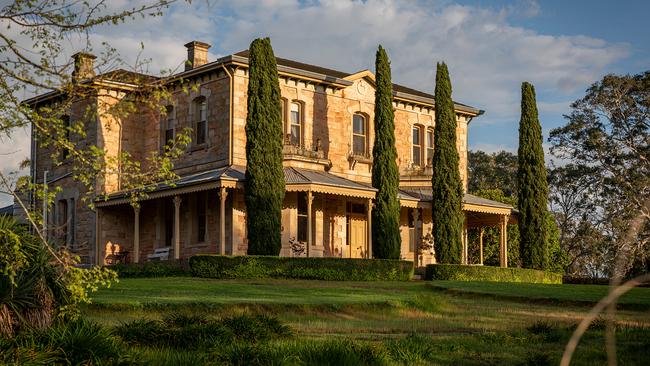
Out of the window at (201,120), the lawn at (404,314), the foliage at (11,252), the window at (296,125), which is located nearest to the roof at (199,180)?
the window at (201,120)

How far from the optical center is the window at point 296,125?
3562 cm

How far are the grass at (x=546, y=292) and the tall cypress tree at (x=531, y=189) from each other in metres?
9.50

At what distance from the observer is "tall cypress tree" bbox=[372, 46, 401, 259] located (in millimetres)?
32812

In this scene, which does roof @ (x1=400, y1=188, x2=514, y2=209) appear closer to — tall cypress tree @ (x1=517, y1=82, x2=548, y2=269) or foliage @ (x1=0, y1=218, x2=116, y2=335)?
tall cypress tree @ (x1=517, y1=82, x2=548, y2=269)

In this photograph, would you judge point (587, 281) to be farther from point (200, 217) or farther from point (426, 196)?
point (200, 217)

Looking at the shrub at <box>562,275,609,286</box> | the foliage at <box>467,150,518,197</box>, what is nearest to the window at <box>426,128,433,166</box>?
the shrub at <box>562,275,609,286</box>

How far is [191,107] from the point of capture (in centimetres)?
3534

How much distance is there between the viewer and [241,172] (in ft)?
106

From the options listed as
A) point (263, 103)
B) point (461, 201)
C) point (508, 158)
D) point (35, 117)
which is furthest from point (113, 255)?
point (508, 158)

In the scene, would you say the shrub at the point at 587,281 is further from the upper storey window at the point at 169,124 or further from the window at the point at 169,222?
the upper storey window at the point at 169,124

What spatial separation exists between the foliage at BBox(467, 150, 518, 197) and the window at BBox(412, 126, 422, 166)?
24.9m

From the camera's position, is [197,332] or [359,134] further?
[359,134]

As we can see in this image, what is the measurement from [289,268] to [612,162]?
84.6 feet

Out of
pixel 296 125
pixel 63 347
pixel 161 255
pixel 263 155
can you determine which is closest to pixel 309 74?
pixel 296 125
